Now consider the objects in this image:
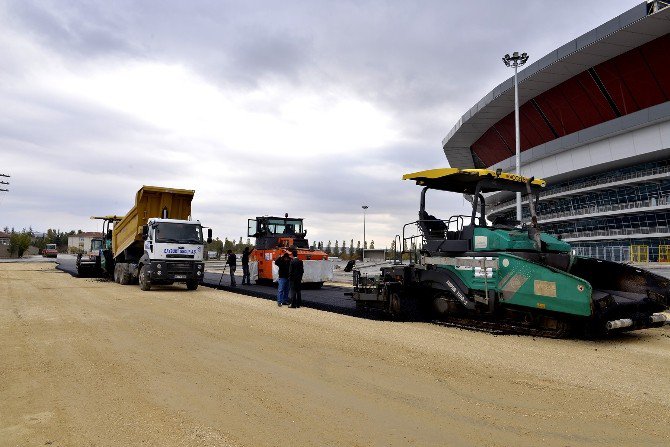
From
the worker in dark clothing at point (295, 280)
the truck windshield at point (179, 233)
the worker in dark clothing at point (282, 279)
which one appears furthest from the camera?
the truck windshield at point (179, 233)

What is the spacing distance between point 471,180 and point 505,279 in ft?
7.27

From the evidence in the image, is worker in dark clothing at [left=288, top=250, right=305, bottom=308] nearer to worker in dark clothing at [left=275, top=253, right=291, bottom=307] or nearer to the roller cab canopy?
worker in dark clothing at [left=275, top=253, right=291, bottom=307]

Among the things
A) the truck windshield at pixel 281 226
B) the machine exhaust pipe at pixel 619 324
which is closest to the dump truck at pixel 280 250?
the truck windshield at pixel 281 226

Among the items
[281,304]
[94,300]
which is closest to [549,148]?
[281,304]

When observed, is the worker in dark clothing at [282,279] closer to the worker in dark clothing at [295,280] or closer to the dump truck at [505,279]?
the worker in dark clothing at [295,280]

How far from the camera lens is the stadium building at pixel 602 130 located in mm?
28938

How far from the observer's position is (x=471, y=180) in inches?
387

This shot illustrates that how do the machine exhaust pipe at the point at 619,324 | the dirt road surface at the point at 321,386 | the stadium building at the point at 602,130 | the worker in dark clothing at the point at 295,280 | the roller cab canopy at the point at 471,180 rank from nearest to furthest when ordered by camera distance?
the dirt road surface at the point at 321,386, the machine exhaust pipe at the point at 619,324, the roller cab canopy at the point at 471,180, the worker in dark clothing at the point at 295,280, the stadium building at the point at 602,130

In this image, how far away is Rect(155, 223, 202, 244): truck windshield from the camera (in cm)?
1773

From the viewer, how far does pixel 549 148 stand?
38.2 metres

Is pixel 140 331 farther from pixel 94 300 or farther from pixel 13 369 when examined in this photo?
pixel 94 300

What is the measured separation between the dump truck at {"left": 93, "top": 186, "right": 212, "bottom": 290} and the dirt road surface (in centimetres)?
810

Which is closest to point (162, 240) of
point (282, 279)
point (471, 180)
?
point (282, 279)

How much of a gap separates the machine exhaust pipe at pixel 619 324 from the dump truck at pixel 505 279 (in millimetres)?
16
